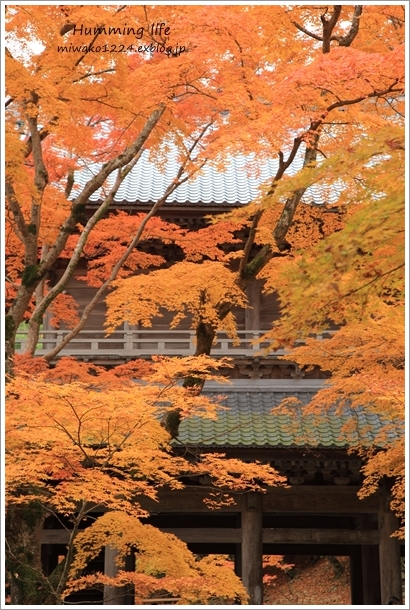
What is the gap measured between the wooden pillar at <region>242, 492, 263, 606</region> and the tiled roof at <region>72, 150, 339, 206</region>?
17.2ft

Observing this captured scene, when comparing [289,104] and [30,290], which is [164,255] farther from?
[289,104]

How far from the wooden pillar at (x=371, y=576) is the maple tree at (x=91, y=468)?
22.6ft

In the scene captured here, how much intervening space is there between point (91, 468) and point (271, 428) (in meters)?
4.25

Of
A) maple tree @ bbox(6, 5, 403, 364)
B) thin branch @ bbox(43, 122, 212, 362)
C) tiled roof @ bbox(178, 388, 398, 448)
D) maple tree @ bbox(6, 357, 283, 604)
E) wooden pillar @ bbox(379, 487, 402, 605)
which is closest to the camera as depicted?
maple tree @ bbox(6, 357, 283, 604)

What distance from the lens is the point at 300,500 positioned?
13281 mm

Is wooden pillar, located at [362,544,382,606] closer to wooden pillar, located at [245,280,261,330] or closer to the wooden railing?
the wooden railing

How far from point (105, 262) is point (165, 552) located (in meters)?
5.21

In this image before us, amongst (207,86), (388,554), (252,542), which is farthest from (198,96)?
(388,554)

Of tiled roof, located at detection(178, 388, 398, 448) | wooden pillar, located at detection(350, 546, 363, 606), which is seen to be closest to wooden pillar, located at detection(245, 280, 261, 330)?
tiled roof, located at detection(178, 388, 398, 448)

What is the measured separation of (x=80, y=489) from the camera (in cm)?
859

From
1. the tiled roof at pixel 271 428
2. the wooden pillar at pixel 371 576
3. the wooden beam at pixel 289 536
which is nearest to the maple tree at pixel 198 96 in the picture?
the tiled roof at pixel 271 428

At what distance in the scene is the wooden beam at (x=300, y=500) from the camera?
13.3 m

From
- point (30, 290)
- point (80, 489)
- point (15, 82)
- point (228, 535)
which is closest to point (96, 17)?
point (15, 82)

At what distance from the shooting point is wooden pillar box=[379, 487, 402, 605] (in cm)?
1266
